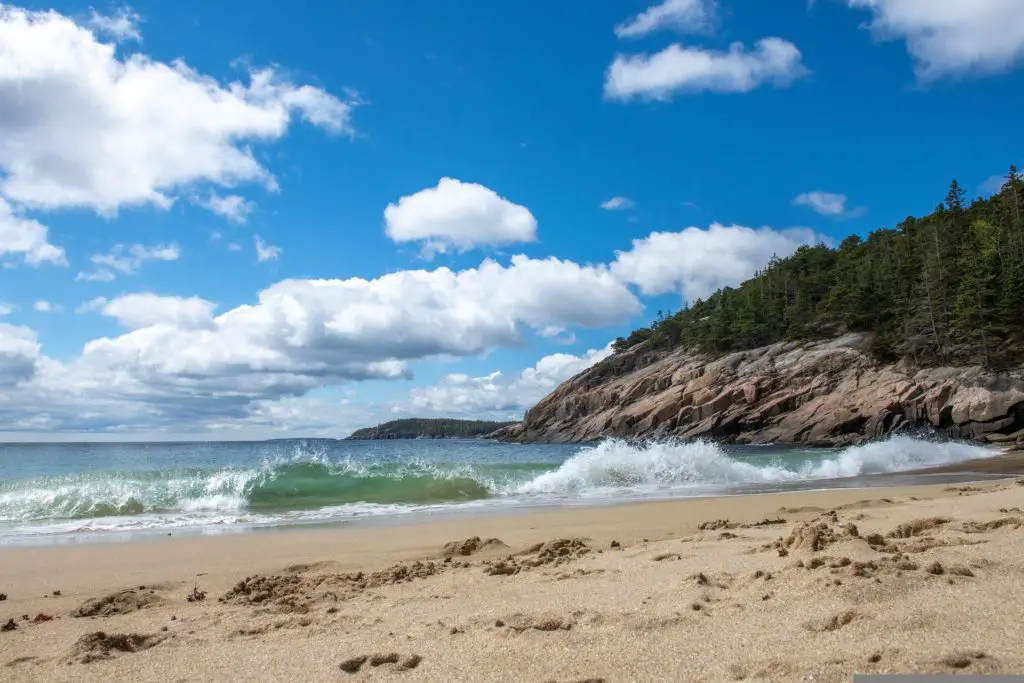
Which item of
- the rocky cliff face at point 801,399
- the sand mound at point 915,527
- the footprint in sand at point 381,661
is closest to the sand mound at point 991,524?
the sand mound at point 915,527

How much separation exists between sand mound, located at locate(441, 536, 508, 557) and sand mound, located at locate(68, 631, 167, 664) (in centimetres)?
368

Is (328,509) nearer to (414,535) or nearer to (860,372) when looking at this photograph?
(414,535)

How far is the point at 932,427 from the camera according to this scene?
125 ft

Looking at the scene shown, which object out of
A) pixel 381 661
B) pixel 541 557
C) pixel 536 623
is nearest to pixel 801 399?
pixel 541 557

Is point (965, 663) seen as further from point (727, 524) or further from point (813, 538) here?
point (727, 524)

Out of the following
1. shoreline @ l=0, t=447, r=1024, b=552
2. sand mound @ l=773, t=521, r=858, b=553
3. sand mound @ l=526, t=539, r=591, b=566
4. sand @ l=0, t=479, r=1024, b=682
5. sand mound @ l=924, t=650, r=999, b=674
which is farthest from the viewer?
shoreline @ l=0, t=447, r=1024, b=552

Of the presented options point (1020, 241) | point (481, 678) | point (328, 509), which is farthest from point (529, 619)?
point (1020, 241)

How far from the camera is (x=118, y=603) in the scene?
213 inches

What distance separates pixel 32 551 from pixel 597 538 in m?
7.88

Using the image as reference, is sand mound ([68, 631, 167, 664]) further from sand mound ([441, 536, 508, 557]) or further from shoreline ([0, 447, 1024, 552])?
shoreline ([0, 447, 1024, 552])

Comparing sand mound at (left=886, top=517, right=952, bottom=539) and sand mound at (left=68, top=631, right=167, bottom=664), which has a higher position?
sand mound at (left=68, top=631, right=167, bottom=664)

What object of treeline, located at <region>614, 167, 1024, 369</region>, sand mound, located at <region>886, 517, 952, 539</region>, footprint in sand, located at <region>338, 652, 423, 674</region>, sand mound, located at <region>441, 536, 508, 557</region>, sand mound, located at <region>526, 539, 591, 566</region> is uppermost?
treeline, located at <region>614, 167, 1024, 369</region>

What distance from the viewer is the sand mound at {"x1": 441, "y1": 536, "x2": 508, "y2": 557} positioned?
7512mm

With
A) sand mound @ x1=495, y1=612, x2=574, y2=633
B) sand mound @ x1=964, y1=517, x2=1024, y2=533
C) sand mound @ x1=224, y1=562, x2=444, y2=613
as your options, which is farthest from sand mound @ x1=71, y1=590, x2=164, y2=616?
sand mound @ x1=964, y1=517, x2=1024, y2=533
